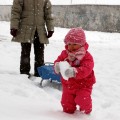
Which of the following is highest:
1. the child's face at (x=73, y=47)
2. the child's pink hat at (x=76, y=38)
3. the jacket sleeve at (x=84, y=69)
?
the child's pink hat at (x=76, y=38)

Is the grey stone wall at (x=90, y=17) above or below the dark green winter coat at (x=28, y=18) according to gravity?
below

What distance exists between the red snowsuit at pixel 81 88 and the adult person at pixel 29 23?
2142 mm

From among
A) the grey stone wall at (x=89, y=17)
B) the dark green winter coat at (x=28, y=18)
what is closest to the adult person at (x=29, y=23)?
the dark green winter coat at (x=28, y=18)

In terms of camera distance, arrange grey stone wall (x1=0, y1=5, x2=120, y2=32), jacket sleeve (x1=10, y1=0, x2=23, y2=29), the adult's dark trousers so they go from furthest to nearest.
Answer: grey stone wall (x1=0, y1=5, x2=120, y2=32), the adult's dark trousers, jacket sleeve (x1=10, y1=0, x2=23, y2=29)

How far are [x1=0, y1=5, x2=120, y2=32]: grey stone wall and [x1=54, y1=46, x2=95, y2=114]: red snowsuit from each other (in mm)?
15380

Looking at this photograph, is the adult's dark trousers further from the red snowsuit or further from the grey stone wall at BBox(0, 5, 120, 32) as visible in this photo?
the grey stone wall at BBox(0, 5, 120, 32)

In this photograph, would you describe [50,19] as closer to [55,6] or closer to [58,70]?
[58,70]

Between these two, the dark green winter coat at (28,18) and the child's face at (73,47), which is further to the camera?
the dark green winter coat at (28,18)

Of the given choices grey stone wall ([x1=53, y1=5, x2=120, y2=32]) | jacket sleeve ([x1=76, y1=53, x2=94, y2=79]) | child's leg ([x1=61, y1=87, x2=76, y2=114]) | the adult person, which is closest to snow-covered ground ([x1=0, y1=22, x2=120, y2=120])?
child's leg ([x1=61, y1=87, x2=76, y2=114])

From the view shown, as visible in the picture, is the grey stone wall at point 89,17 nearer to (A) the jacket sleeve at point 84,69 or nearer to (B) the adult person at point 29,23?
(B) the adult person at point 29,23

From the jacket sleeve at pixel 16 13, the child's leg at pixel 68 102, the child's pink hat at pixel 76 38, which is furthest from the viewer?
the jacket sleeve at pixel 16 13

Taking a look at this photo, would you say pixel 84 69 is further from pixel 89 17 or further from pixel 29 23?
pixel 89 17

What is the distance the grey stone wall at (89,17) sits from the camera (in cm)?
1909

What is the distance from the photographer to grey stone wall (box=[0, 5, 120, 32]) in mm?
19094
